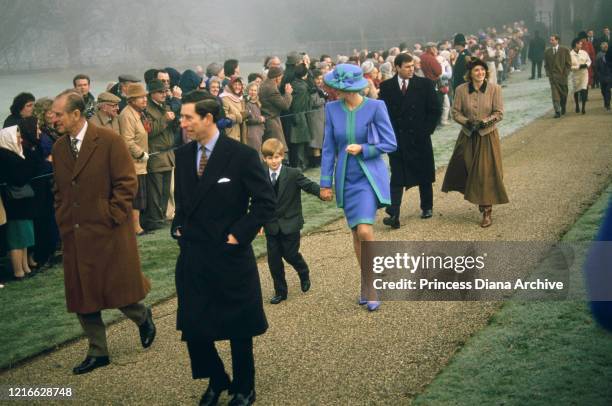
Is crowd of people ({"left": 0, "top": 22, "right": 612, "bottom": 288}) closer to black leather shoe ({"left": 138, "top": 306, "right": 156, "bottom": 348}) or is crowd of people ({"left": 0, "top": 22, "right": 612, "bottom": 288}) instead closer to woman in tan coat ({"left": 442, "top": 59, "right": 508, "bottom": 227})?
woman in tan coat ({"left": 442, "top": 59, "right": 508, "bottom": 227})

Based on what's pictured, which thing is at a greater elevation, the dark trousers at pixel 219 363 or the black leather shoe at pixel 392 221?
the dark trousers at pixel 219 363

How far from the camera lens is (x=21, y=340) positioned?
23.4ft

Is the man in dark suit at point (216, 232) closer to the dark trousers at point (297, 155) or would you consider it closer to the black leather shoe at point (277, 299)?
the black leather shoe at point (277, 299)

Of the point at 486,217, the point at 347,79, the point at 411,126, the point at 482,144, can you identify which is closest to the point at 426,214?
the point at 486,217

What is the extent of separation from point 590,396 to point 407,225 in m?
5.42

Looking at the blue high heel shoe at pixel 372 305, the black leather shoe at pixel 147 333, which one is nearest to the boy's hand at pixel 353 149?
the blue high heel shoe at pixel 372 305

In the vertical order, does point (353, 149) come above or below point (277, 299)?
above

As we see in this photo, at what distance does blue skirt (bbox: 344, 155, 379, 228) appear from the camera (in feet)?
23.7

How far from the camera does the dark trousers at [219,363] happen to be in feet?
17.0

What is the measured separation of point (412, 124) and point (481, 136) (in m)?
0.90

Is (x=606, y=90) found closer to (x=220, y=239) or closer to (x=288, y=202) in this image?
(x=288, y=202)

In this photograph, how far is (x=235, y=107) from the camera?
497 inches

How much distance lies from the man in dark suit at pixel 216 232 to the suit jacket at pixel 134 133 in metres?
5.59

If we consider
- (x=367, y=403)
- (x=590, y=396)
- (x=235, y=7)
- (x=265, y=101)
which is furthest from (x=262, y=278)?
(x=235, y=7)
